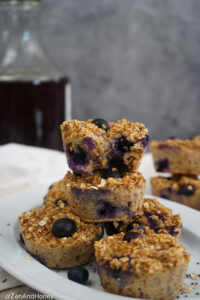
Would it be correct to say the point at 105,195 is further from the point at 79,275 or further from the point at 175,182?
the point at 175,182

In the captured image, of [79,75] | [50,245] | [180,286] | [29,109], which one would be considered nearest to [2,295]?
[50,245]

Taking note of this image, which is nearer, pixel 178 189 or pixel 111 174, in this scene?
pixel 111 174

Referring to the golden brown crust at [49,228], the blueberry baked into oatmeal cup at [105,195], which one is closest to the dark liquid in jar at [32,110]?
the golden brown crust at [49,228]

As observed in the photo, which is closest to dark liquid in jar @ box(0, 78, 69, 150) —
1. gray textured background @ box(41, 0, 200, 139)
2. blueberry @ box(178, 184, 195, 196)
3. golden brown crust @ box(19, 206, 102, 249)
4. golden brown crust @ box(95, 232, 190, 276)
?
gray textured background @ box(41, 0, 200, 139)

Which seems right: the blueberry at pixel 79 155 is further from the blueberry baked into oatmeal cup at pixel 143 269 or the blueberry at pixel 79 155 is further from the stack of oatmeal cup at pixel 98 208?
the blueberry baked into oatmeal cup at pixel 143 269

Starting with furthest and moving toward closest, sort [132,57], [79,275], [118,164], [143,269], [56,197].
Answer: [132,57] < [56,197] < [118,164] < [79,275] < [143,269]

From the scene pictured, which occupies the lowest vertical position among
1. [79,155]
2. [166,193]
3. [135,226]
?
[166,193]

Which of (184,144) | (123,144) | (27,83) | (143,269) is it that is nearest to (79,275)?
(143,269)
